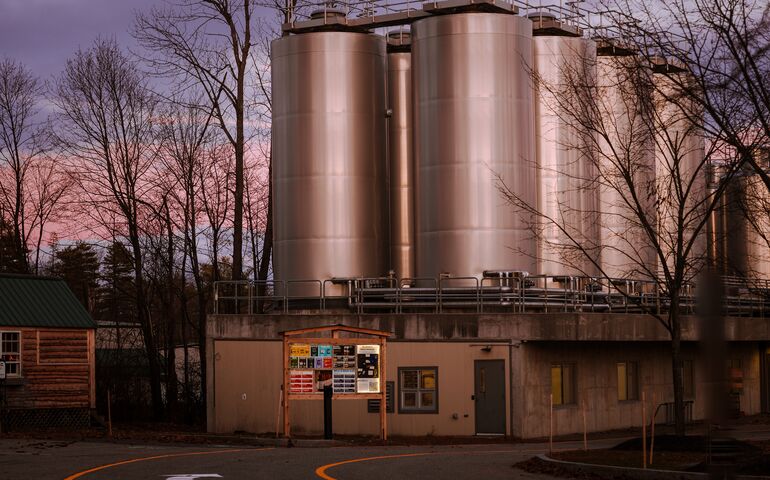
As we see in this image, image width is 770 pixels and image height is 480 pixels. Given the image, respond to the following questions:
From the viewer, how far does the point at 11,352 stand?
35188mm

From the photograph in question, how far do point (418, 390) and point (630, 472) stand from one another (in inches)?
502

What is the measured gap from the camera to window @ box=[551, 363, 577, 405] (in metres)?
32.4

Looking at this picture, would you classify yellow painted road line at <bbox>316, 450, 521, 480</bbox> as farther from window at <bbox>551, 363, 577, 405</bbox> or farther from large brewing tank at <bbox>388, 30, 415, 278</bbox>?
large brewing tank at <bbox>388, 30, 415, 278</bbox>

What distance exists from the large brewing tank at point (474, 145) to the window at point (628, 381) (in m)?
4.62

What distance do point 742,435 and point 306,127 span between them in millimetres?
16610

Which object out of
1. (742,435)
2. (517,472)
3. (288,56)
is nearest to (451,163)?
(288,56)

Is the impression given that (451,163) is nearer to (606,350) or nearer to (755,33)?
(606,350)

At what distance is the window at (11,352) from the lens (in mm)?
34938

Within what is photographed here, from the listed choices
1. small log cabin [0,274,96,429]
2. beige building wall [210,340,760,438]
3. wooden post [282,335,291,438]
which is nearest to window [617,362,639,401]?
beige building wall [210,340,760,438]

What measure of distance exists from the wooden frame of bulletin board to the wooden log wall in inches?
440

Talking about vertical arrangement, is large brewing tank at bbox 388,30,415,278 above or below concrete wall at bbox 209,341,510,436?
above

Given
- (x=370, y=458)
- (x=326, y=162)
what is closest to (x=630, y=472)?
(x=370, y=458)

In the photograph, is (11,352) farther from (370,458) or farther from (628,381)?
(628,381)

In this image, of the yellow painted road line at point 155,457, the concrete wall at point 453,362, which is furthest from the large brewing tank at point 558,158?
the yellow painted road line at point 155,457
